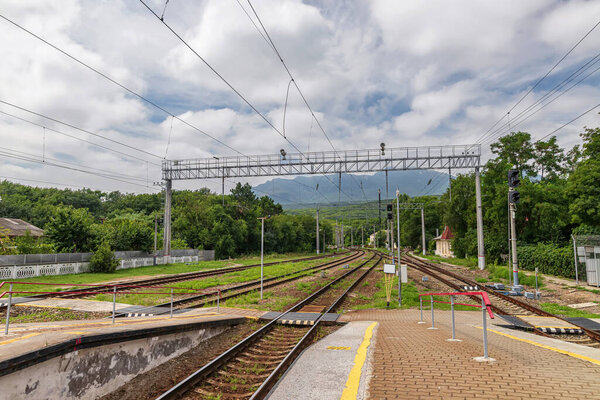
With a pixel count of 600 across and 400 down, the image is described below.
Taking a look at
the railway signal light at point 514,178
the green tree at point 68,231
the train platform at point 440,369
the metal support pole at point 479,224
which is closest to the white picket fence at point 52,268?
the green tree at point 68,231

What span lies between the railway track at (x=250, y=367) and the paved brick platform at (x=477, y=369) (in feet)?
6.61

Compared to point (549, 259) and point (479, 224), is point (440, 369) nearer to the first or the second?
point (549, 259)

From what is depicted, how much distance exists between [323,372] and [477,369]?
275 centimetres

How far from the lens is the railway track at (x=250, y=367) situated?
6.89 metres

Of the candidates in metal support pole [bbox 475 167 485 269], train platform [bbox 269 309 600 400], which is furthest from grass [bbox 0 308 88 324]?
metal support pole [bbox 475 167 485 269]

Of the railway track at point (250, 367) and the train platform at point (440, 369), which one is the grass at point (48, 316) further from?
the train platform at point (440, 369)

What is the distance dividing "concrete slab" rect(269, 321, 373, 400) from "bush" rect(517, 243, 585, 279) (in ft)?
72.9

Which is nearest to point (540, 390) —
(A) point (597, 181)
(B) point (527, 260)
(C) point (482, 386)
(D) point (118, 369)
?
(C) point (482, 386)

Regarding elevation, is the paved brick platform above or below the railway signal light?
below

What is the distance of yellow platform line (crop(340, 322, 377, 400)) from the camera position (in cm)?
563

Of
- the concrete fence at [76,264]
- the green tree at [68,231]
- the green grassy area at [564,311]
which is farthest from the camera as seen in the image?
the green tree at [68,231]

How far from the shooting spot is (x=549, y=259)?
91.6ft

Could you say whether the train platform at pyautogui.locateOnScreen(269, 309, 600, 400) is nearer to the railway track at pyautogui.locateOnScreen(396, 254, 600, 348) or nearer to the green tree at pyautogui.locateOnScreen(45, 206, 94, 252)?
the railway track at pyautogui.locateOnScreen(396, 254, 600, 348)

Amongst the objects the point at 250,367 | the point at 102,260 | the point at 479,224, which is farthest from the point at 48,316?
the point at 479,224
